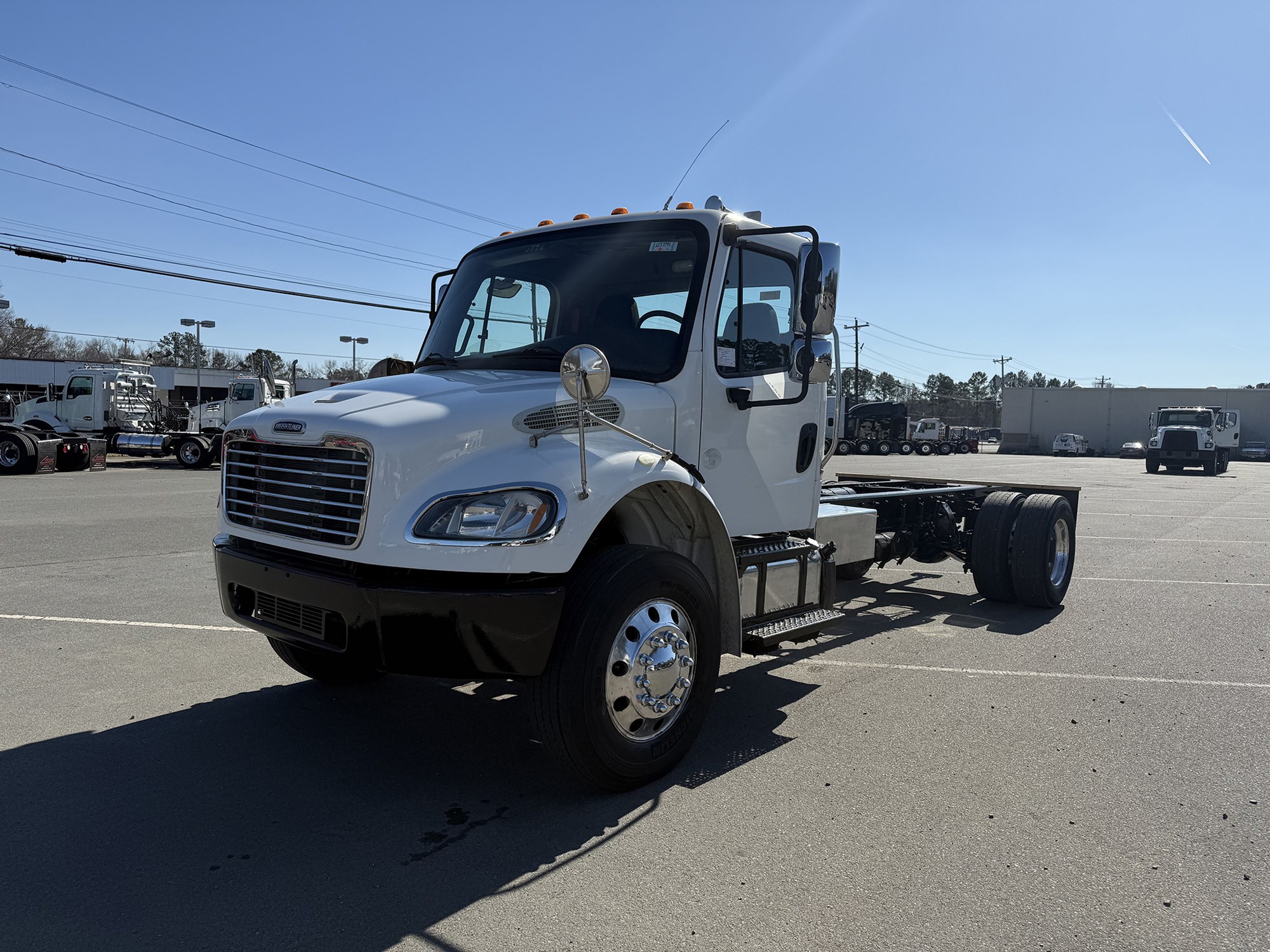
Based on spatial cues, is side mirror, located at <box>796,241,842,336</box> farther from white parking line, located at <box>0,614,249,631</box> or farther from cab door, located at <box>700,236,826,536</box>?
white parking line, located at <box>0,614,249,631</box>

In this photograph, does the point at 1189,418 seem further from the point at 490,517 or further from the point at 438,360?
the point at 490,517

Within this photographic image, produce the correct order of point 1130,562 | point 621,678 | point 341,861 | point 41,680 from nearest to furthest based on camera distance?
point 341,861
point 621,678
point 41,680
point 1130,562

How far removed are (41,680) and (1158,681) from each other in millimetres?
6620

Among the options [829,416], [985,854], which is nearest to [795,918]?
[985,854]

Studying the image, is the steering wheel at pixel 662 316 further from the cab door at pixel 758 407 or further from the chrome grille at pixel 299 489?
the chrome grille at pixel 299 489

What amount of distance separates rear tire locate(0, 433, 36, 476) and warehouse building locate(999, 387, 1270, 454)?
228 feet

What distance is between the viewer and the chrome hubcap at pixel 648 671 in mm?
3709

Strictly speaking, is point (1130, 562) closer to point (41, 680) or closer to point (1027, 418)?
point (41, 680)

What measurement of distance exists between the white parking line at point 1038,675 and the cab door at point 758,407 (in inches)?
48.4

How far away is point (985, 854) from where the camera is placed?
129 inches

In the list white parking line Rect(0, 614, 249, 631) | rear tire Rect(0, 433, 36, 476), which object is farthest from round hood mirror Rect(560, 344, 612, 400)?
rear tire Rect(0, 433, 36, 476)

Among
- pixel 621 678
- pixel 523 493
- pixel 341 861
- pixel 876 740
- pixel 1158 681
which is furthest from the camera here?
pixel 1158 681

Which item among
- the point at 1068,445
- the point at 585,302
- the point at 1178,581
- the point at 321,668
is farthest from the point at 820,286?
the point at 1068,445

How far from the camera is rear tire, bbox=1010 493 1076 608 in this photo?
779cm
